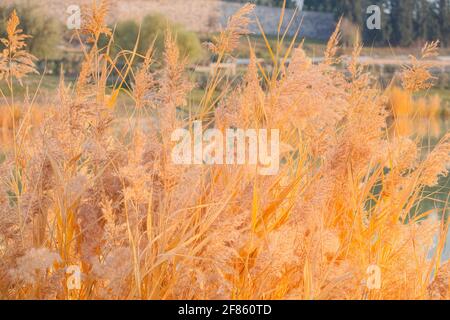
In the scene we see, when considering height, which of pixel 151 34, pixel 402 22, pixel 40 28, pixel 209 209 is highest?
pixel 402 22

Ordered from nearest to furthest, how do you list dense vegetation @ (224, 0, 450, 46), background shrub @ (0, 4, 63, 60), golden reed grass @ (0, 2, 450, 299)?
golden reed grass @ (0, 2, 450, 299)
dense vegetation @ (224, 0, 450, 46)
background shrub @ (0, 4, 63, 60)

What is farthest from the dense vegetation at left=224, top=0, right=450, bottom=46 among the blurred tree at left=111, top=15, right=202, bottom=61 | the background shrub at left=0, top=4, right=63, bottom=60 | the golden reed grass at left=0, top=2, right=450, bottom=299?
the golden reed grass at left=0, top=2, right=450, bottom=299

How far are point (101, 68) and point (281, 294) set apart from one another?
72 centimetres

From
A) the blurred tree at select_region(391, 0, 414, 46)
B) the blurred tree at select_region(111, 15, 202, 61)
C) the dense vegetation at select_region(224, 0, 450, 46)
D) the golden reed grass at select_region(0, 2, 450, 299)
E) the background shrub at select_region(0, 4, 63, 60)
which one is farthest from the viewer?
the blurred tree at select_region(111, 15, 202, 61)

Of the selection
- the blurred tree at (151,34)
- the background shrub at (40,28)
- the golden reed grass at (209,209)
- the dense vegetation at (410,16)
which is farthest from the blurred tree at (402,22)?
the golden reed grass at (209,209)

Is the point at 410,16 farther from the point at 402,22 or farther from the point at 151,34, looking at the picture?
the point at 151,34

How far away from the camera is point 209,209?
1557 mm

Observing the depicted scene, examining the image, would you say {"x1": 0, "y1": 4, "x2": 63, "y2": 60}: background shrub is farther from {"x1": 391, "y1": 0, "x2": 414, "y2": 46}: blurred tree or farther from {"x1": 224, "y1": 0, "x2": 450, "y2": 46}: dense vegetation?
{"x1": 391, "y1": 0, "x2": 414, "y2": 46}: blurred tree

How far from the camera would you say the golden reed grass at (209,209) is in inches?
56.3

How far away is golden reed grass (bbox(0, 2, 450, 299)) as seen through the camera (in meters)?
1.43

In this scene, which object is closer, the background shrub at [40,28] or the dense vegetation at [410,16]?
the dense vegetation at [410,16]

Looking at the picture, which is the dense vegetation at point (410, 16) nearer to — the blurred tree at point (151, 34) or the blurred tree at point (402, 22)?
the blurred tree at point (402, 22)

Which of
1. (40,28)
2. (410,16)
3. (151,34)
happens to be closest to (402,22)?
(410,16)

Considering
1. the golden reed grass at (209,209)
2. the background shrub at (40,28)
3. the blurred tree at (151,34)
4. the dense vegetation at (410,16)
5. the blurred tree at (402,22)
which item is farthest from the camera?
the blurred tree at (151,34)
